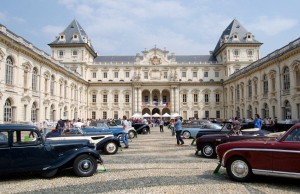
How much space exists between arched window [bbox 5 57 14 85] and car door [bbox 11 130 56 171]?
65.7ft

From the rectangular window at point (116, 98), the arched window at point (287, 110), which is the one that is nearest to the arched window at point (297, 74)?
the arched window at point (287, 110)

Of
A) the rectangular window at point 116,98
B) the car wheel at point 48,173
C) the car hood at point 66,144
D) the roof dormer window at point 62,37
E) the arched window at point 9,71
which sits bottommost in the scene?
the car wheel at point 48,173

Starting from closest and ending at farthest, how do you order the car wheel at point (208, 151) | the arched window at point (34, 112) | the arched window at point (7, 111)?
1. the car wheel at point (208, 151)
2. the arched window at point (7, 111)
3. the arched window at point (34, 112)

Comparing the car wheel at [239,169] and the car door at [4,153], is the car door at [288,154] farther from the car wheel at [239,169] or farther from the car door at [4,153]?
the car door at [4,153]

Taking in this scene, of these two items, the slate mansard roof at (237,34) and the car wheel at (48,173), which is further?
the slate mansard roof at (237,34)

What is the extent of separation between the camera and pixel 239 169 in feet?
26.1

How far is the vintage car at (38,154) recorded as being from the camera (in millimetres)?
8047

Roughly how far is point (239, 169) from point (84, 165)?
4.38m

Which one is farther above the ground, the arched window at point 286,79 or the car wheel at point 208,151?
the arched window at point 286,79

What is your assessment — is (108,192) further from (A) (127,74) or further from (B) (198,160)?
(A) (127,74)

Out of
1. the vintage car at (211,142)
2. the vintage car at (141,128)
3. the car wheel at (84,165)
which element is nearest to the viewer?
the car wheel at (84,165)

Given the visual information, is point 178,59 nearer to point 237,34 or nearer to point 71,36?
point 237,34

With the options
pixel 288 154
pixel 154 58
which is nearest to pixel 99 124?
pixel 288 154

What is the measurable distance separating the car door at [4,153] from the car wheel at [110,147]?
5.93 metres
